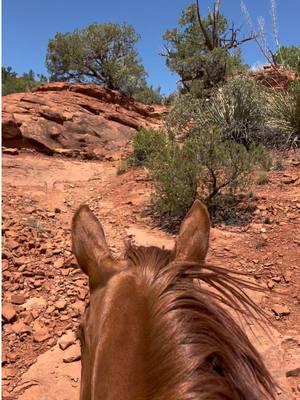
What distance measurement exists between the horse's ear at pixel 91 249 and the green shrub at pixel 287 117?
23.0ft

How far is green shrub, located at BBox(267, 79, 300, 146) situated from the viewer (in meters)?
8.27

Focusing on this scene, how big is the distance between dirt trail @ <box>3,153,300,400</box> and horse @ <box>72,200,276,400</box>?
118 cm

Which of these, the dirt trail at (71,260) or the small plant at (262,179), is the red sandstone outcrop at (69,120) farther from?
the small plant at (262,179)

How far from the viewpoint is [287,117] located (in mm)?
8539

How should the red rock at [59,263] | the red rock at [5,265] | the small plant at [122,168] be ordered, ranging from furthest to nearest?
the small plant at [122,168]
the red rock at [59,263]
the red rock at [5,265]

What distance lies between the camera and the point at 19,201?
635 centimetres

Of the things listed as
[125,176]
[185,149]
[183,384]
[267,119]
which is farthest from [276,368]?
[267,119]

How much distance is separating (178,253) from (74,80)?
17762 millimetres

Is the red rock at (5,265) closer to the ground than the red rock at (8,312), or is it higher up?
higher up

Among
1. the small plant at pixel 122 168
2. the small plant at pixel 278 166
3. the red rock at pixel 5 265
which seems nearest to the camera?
the red rock at pixel 5 265

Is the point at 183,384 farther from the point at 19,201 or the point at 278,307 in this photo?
the point at 19,201

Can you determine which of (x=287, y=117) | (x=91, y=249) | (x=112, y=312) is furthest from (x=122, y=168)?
(x=112, y=312)

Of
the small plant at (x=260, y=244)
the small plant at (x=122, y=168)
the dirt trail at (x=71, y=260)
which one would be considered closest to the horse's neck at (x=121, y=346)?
the dirt trail at (x=71, y=260)

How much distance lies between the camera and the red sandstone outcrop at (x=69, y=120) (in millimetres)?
10688
